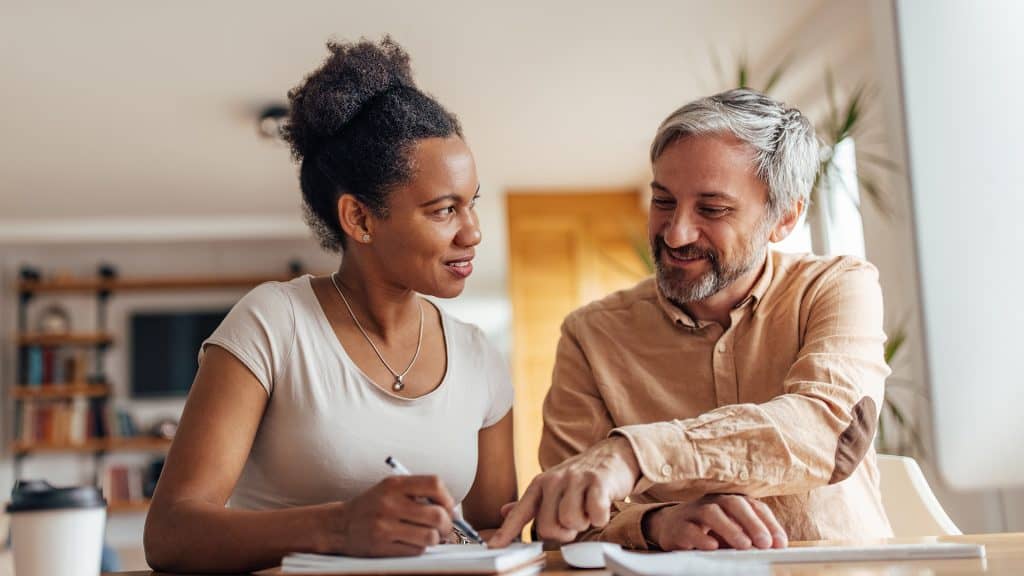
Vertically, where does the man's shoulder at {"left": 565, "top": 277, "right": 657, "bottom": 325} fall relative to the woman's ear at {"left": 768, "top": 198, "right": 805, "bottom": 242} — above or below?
below

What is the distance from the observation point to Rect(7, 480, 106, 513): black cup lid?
108cm

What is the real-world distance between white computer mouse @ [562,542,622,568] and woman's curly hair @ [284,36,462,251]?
685 millimetres

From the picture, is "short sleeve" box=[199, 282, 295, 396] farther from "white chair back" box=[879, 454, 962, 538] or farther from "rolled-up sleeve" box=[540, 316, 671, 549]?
"white chair back" box=[879, 454, 962, 538]

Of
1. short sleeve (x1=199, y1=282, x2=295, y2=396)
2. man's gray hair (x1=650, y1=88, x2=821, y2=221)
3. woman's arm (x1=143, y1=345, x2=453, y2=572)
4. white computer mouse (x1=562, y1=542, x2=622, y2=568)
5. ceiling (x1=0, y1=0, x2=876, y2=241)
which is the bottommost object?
white computer mouse (x1=562, y1=542, x2=622, y2=568)

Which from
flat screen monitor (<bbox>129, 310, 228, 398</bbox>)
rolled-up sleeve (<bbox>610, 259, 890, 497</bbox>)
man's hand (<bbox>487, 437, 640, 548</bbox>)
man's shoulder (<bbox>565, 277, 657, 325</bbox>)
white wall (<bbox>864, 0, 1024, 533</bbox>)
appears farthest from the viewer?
flat screen monitor (<bbox>129, 310, 228, 398</bbox>)

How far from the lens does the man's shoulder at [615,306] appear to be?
1862mm

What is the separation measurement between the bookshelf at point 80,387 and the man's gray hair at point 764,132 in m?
6.98

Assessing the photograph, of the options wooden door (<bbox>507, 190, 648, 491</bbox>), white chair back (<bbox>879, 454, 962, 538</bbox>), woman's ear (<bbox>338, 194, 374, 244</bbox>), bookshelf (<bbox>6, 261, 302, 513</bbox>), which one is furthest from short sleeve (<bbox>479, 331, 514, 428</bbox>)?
bookshelf (<bbox>6, 261, 302, 513</bbox>)

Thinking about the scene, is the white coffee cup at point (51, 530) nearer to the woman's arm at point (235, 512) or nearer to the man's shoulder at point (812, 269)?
the woman's arm at point (235, 512)

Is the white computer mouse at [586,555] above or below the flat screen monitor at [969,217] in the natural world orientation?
below

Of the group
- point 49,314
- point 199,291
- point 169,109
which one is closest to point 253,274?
point 199,291

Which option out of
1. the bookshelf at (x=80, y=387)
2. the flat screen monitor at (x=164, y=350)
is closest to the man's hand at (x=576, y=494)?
the bookshelf at (x=80, y=387)

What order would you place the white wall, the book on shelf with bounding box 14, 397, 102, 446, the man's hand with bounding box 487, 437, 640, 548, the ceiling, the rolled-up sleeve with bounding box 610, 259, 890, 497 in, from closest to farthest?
the man's hand with bounding box 487, 437, 640, 548 < the rolled-up sleeve with bounding box 610, 259, 890, 497 < the white wall < the ceiling < the book on shelf with bounding box 14, 397, 102, 446

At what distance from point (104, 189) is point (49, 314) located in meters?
1.80
